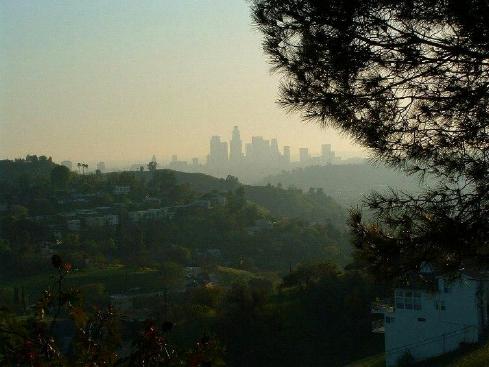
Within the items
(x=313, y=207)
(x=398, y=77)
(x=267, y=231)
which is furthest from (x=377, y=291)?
(x=313, y=207)

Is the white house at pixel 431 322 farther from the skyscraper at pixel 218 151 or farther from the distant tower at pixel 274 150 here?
the distant tower at pixel 274 150

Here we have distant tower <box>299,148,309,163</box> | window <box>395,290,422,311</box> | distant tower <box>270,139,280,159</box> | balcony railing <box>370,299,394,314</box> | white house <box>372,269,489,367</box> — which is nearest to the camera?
white house <box>372,269,489,367</box>

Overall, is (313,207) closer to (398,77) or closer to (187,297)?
(187,297)

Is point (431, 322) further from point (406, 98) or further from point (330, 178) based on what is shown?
point (330, 178)

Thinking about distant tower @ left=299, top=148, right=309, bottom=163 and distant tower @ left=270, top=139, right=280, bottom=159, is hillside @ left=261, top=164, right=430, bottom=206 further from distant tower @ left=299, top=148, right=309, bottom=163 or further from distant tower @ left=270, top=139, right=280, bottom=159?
distant tower @ left=299, top=148, right=309, bottom=163

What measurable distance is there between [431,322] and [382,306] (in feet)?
5.09

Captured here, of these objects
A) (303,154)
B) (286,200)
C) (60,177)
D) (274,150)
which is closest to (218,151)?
(274,150)

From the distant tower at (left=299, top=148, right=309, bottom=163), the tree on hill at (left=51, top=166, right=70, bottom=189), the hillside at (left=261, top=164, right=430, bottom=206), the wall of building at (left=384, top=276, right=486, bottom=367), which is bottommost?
the wall of building at (left=384, top=276, right=486, bottom=367)

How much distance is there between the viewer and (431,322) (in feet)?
45.1

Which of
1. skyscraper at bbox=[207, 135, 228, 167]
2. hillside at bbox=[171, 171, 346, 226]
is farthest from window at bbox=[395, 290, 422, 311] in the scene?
skyscraper at bbox=[207, 135, 228, 167]

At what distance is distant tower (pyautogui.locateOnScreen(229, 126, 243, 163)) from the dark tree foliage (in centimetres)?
13958

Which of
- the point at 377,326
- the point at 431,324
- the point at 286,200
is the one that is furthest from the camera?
the point at 286,200

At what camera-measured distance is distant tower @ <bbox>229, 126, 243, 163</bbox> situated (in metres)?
145

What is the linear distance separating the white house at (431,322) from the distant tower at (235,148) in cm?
13015
